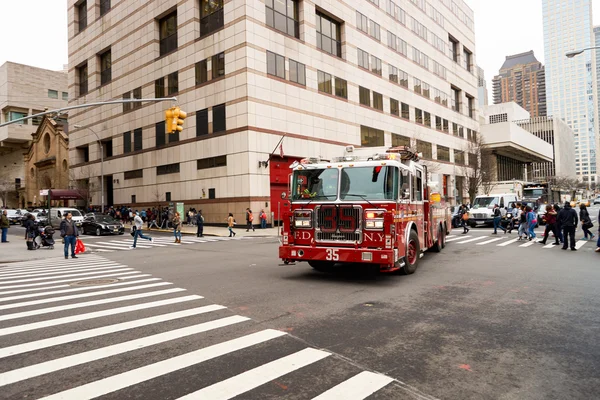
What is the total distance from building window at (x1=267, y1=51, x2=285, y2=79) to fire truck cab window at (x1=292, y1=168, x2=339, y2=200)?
84.2ft

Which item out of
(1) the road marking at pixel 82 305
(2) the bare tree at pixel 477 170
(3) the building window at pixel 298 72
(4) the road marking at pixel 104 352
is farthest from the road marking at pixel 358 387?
(2) the bare tree at pixel 477 170

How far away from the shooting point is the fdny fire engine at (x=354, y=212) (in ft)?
29.3

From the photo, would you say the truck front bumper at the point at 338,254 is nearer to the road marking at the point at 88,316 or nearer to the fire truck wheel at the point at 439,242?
the road marking at the point at 88,316

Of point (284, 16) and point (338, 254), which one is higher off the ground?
point (284, 16)

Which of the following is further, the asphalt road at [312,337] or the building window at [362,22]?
the building window at [362,22]

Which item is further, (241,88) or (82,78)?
(82,78)

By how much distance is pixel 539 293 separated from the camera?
318 inches

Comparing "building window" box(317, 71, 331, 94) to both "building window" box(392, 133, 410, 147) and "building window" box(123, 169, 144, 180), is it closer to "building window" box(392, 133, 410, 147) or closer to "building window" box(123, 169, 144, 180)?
"building window" box(392, 133, 410, 147)

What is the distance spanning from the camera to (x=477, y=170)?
5831 cm

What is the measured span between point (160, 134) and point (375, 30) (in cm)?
2582

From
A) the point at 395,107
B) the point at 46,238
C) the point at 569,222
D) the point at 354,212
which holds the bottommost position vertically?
the point at 46,238

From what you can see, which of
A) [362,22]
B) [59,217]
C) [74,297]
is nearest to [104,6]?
[59,217]

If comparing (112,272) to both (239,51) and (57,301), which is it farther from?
(239,51)

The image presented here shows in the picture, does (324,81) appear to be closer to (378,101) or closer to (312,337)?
(378,101)
